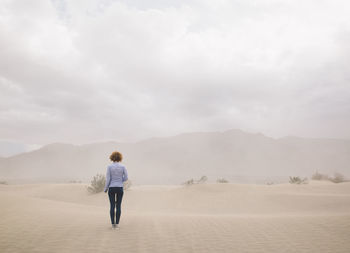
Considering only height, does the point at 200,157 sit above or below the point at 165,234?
above

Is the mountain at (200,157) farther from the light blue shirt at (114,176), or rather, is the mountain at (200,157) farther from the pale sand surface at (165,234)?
the light blue shirt at (114,176)

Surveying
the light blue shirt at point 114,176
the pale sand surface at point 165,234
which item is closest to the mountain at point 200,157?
the pale sand surface at point 165,234

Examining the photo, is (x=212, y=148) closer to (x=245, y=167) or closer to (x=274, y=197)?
(x=245, y=167)

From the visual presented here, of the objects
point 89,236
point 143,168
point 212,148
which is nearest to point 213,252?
point 89,236

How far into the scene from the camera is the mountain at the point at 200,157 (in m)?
94.5

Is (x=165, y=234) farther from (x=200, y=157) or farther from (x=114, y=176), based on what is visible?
(x=200, y=157)

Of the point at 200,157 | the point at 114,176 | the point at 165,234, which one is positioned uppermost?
the point at 200,157

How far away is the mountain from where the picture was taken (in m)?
94.5

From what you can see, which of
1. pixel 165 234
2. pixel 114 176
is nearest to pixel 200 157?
pixel 114 176

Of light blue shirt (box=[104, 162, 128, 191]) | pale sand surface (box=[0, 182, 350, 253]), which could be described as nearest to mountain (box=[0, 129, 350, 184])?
pale sand surface (box=[0, 182, 350, 253])

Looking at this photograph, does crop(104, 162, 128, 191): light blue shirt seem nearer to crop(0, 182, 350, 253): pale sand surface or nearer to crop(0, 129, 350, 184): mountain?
crop(0, 182, 350, 253): pale sand surface

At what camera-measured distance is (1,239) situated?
579cm

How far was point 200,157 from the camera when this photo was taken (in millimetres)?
111312

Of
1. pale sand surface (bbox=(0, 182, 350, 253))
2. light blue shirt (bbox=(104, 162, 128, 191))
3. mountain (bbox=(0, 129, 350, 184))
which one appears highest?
mountain (bbox=(0, 129, 350, 184))
